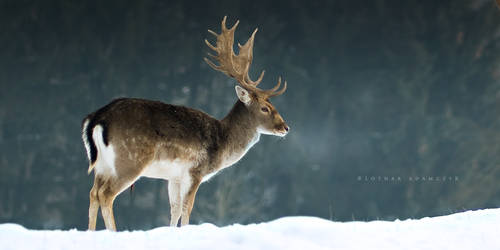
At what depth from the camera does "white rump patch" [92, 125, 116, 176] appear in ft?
16.2

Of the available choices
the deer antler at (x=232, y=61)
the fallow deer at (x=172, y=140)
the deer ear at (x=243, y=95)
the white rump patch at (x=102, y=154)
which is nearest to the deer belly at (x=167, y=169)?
the fallow deer at (x=172, y=140)

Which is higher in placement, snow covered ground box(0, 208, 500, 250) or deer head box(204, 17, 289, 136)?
deer head box(204, 17, 289, 136)

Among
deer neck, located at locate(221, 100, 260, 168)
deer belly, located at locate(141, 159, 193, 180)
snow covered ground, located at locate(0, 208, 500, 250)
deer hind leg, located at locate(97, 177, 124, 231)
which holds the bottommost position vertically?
snow covered ground, located at locate(0, 208, 500, 250)

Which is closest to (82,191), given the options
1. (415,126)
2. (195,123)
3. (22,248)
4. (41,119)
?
(41,119)

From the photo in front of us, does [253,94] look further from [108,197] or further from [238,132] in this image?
[108,197]

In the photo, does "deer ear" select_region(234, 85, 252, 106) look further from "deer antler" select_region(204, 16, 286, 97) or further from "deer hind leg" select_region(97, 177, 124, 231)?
"deer hind leg" select_region(97, 177, 124, 231)

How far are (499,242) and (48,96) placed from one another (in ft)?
40.0

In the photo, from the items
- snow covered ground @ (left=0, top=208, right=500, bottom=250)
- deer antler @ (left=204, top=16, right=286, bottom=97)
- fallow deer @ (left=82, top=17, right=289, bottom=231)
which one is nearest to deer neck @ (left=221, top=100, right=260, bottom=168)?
fallow deer @ (left=82, top=17, right=289, bottom=231)

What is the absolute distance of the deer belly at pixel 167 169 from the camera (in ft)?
17.1

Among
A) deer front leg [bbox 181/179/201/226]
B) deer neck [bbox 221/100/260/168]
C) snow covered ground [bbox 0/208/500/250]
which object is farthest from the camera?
deer neck [bbox 221/100/260/168]

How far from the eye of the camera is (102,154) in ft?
16.3

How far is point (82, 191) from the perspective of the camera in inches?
552

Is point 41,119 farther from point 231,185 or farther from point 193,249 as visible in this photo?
point 193,249

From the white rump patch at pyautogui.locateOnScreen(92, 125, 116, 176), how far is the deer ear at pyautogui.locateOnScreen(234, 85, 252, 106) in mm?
1499
